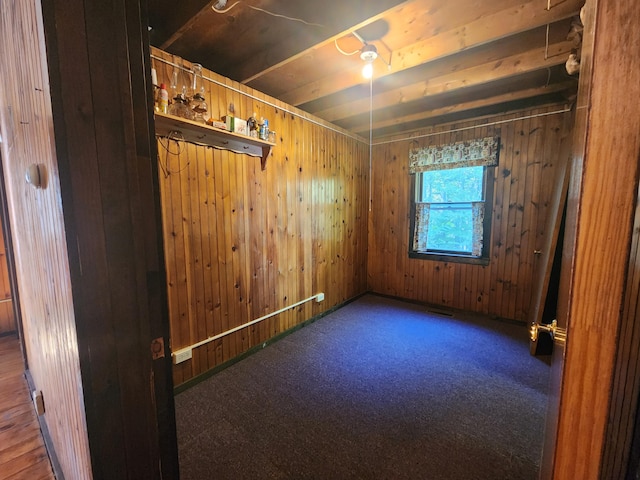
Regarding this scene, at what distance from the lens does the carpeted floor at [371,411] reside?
1.45 meters

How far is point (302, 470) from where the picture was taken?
4.66ft

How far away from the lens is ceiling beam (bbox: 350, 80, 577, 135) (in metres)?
2.56

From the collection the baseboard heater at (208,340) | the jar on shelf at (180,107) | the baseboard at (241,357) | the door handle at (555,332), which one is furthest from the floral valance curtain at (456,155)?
the door handle at (555,332)

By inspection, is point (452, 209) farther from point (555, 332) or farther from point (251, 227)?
point (555, 332)

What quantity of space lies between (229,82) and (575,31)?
8.15 feet

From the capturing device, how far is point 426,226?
3828 mm

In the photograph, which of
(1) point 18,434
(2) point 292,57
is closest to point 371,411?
(1) point 18,434

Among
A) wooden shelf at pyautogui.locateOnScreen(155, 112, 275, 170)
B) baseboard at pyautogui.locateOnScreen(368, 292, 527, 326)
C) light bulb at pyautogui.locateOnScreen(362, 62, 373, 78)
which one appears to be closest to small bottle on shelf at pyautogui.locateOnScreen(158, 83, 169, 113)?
wooden shelf at pyautogui.locateOnScreen(155, 112, 275, 170)

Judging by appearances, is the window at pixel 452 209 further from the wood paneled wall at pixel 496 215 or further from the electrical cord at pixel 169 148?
the electrical cord at pixel 169 148

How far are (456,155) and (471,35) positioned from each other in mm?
1786

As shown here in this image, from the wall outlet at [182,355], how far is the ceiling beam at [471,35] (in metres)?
2.45

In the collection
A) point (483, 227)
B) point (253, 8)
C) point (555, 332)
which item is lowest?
point (555, 332)

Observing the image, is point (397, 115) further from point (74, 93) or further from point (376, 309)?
point (74, 93)

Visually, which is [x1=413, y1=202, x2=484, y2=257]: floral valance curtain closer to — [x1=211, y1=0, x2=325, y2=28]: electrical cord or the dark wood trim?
[x1=211, y1=0, x2=325, y2=28]: electrical cord
